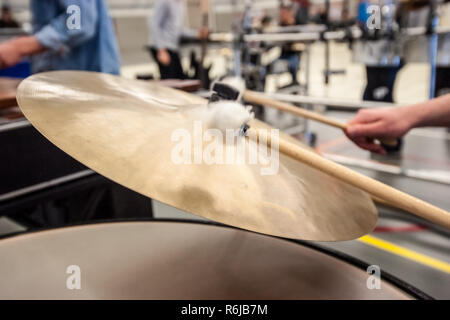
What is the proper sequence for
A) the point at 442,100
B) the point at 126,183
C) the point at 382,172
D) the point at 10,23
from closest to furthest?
the point at 126,183 → the point at 442,100 → the point at 382,172 → the point at 10,23

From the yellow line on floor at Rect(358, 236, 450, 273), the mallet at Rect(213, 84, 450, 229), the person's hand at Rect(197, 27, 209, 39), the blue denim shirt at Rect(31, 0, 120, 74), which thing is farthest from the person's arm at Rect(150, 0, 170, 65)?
the mallet at Rect(213, 84, 450, 229)

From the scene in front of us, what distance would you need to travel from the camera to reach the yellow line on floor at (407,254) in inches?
53.6

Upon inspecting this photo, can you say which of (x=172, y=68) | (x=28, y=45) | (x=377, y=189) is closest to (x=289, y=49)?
(x=172, y=68)

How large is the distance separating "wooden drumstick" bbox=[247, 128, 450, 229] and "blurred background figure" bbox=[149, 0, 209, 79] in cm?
299

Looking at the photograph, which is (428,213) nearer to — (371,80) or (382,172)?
(382,172)

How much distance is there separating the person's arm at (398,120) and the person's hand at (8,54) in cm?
99

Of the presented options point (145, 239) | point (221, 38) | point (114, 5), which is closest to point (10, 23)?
point (221, 38)

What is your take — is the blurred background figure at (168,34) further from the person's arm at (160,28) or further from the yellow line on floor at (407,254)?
the yellow line on floor at (407,254)

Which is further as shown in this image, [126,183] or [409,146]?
[409,146]

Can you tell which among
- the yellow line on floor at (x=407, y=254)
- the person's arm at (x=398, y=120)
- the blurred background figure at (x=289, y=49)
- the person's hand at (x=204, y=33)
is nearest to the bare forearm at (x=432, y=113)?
the person's arm at (x=398, y=120)

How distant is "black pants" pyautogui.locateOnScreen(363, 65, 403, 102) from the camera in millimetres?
2695

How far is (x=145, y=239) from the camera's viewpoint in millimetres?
659

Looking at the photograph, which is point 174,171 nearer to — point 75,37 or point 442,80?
point 75,37

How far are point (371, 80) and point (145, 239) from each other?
2565mm
